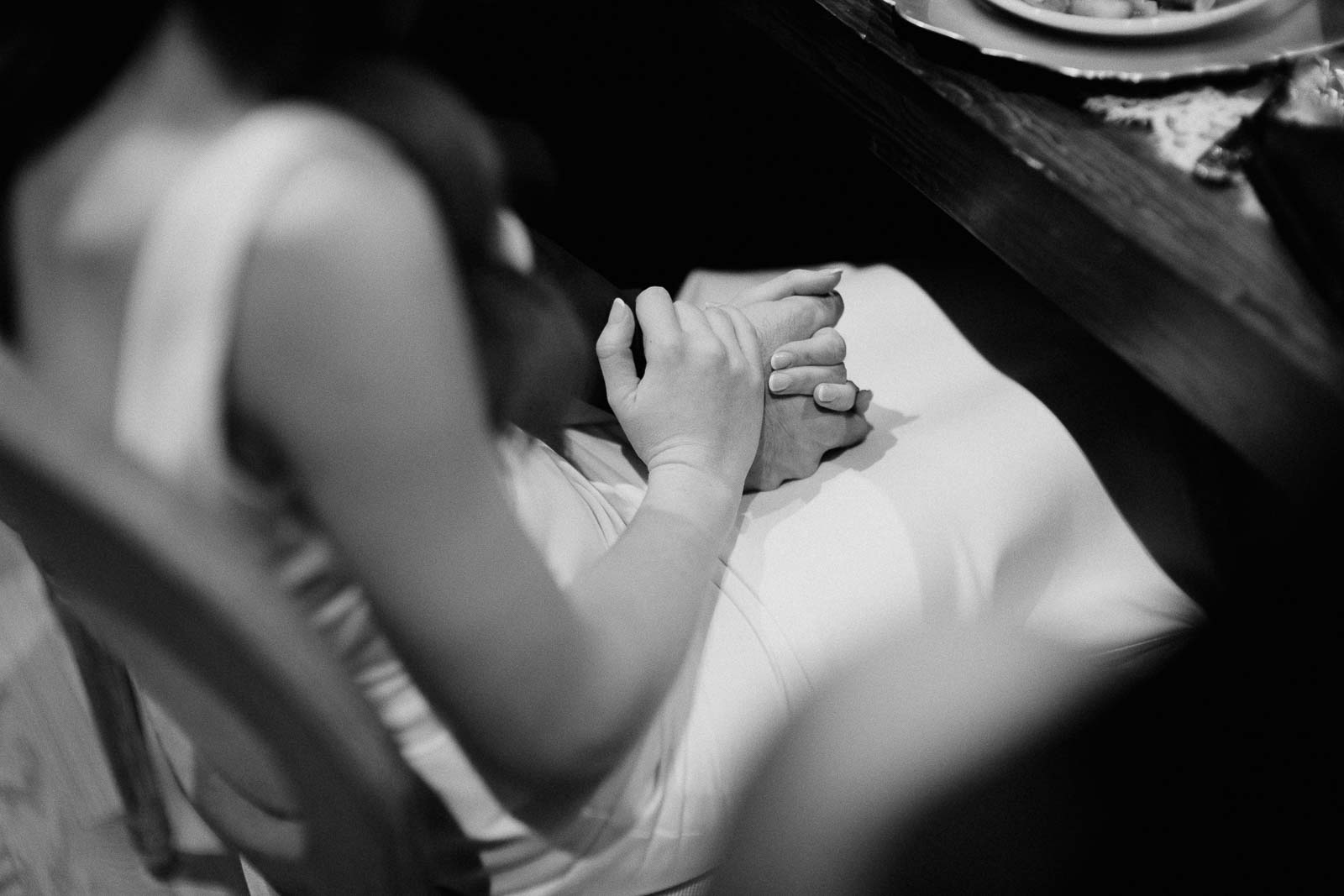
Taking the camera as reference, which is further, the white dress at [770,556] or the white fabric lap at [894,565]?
the white fabric lap at [894,565]

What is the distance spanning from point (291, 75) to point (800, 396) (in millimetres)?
486

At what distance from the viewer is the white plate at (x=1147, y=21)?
764 mm

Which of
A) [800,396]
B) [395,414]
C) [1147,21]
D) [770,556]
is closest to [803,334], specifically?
[800,396]

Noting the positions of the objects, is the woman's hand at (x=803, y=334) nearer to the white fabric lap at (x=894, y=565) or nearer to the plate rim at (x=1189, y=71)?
the white fabric lap at (x=894, y=565)

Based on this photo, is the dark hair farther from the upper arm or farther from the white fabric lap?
the white fabric lap

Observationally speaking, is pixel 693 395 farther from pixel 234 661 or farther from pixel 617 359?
pixel 234 661

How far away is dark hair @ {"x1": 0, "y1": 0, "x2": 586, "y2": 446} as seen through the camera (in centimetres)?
47

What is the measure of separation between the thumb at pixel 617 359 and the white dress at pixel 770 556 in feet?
0.24

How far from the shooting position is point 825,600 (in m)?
0.80

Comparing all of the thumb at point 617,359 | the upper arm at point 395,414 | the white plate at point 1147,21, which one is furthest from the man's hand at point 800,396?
the upper arm at point 395,414

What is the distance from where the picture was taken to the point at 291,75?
47cm

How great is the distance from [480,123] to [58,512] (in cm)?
26

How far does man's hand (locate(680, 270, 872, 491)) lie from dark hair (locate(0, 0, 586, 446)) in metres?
0.36

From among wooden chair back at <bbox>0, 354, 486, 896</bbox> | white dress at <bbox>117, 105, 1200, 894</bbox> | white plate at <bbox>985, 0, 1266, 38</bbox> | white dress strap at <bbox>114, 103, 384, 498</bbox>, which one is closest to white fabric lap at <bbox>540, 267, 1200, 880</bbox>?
white dress at <bbox>117, 105, 1200, 894</bbox>
